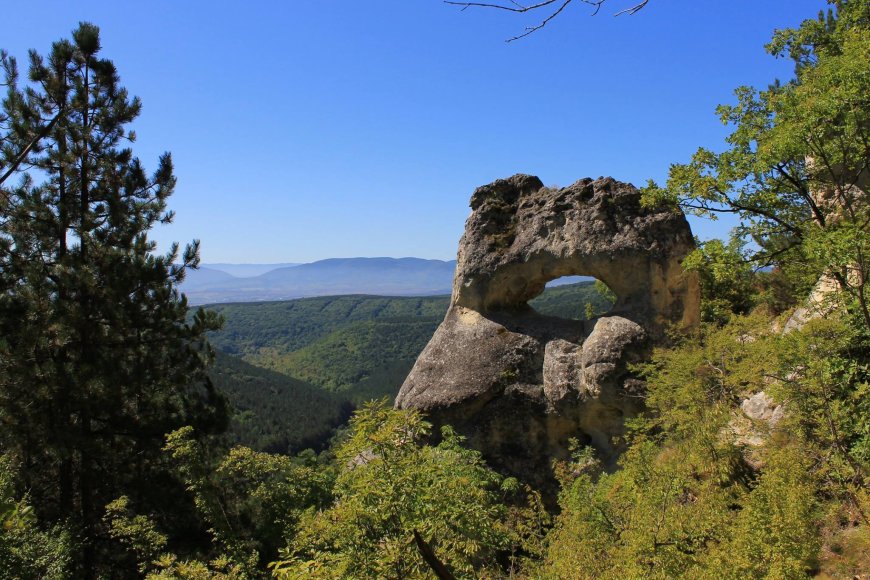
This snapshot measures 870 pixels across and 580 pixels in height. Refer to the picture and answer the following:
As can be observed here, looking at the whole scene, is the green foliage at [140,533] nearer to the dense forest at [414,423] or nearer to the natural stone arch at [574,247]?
the dense forest at [414,423]

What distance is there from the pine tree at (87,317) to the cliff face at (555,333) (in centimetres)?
758

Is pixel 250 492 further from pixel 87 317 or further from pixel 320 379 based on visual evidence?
pixel 320 379

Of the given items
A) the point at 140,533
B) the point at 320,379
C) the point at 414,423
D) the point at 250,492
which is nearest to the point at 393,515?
the point at 414,423

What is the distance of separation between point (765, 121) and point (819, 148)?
4.26ft

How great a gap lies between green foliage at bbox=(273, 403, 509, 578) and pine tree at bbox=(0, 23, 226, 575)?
34.5ft

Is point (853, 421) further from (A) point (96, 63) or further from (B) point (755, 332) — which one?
(A) point (96, 63)

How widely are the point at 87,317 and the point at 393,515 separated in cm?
1289

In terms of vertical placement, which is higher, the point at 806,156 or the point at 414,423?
the point at 806,156

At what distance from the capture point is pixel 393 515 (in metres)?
6.22

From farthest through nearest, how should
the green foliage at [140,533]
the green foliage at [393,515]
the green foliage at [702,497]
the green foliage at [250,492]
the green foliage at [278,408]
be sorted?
the green foliage at [278,408], the green foliage at [140,533], the green foliage at [250,492], the green foliage at [702,497], the green foliage at [393,515]

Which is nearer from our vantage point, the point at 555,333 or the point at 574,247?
the point at 574,247

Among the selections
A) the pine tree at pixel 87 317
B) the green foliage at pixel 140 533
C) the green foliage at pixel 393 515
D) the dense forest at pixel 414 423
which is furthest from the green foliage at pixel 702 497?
the pine tree at pixel 87 317

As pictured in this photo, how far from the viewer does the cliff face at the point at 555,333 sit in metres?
16.3

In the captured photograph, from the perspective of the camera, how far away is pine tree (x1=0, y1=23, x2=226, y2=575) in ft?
46.0
